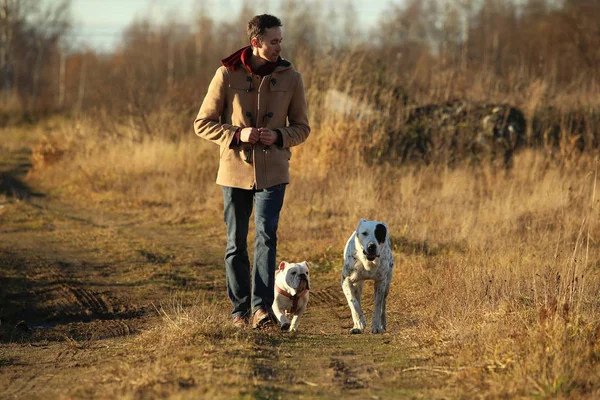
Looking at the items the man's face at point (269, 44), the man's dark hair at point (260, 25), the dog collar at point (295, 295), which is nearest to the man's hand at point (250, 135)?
the man's face at point (269, 44)

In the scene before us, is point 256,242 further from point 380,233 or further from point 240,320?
point 380,233

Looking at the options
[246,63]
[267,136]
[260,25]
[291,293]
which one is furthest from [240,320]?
[260,25]

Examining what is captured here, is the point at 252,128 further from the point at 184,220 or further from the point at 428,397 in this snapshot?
the point at 184,220

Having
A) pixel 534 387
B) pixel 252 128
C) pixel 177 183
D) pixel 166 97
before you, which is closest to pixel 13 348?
pixel 252 128

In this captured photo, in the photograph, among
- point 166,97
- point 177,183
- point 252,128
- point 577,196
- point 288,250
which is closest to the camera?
point 252,128

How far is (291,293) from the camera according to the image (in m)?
6.84

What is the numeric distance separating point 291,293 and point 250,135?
130 centimetres

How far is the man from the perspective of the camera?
6508 millimetres

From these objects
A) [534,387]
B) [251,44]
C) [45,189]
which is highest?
[251,44]

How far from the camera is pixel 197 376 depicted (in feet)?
16.2

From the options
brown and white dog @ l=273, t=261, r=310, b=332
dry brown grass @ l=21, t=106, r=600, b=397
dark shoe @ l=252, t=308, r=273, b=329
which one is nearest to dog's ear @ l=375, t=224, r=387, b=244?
brown and white dog @ l=273, t=261, r=310, b=332

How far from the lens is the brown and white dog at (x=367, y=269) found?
6953mm

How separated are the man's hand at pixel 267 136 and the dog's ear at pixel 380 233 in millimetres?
1141

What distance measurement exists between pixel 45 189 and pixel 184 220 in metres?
5.22
